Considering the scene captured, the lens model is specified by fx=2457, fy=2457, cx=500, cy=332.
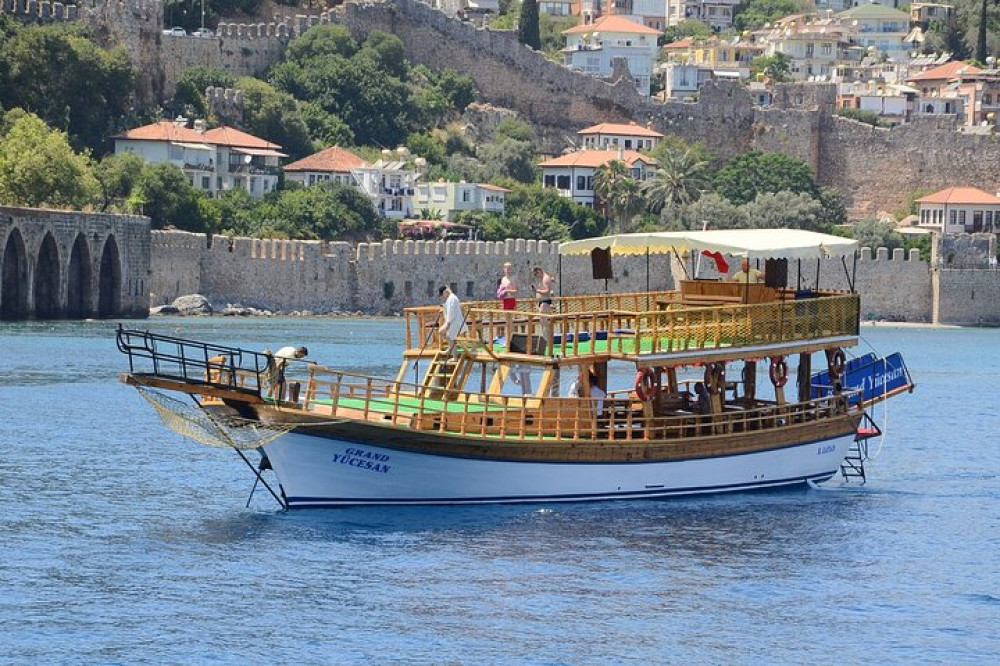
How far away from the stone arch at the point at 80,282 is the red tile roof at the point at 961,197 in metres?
40.4

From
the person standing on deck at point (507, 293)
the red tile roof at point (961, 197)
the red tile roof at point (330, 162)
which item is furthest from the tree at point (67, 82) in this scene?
the person standing on deck at point (507, 293)

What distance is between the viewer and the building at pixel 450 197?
3543 inches

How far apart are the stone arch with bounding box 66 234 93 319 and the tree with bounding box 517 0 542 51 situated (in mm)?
43691

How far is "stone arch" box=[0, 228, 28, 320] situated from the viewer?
212 feet

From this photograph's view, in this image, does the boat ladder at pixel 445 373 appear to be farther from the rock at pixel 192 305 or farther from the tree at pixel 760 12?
the tree at pixel 760 12

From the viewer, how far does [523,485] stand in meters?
28.1

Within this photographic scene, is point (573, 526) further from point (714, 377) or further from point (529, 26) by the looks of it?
point (529, 26)

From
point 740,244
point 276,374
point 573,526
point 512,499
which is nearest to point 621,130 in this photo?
point 740,244

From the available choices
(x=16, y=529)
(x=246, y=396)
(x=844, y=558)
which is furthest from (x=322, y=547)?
(x=844, y=558)

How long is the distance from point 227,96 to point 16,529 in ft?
211

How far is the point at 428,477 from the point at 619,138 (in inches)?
2954

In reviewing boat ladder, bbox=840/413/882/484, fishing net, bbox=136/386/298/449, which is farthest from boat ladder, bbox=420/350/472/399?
boat ladder, bbox=840/413/882/484

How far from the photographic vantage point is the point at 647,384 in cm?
2942

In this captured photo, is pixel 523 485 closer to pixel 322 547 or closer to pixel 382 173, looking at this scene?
pixel 322 547
